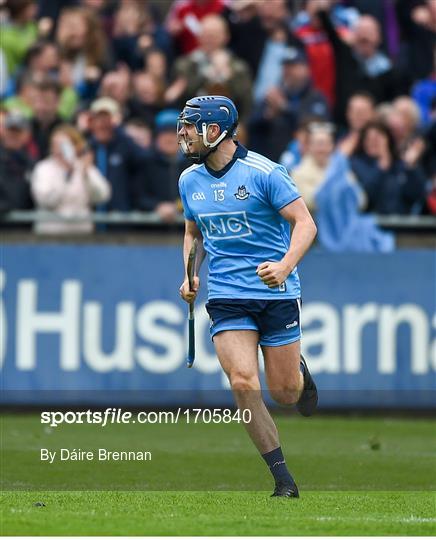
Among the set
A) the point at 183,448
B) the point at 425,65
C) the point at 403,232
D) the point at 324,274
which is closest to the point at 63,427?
the point at 183,448

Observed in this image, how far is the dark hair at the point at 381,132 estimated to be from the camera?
1812 centimetres

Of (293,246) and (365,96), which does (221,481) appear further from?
(365,96)

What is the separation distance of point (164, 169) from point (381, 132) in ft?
8.52

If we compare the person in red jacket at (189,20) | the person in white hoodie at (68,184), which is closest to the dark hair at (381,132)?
the person in red jacket at (189,20)

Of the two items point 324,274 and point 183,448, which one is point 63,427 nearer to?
point 183,448

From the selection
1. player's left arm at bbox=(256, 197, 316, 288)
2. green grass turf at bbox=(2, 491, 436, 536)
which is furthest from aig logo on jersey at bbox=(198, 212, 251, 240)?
green grass turf at bbox=(2, 491, 436, 536)

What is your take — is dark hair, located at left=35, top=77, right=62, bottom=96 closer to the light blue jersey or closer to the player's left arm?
the light blue jersey

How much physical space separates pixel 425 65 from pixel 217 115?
10.7 metres

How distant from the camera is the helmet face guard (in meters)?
10.4

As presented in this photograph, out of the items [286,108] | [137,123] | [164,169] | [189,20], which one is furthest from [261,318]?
[189,20]

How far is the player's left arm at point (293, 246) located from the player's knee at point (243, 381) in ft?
2.02

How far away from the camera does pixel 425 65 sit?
2070 centimetres

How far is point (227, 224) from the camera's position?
34.6 ft

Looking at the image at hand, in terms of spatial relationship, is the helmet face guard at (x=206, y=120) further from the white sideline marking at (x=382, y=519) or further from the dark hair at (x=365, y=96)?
the dark hair at (x=365, y=96)
